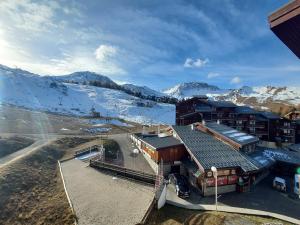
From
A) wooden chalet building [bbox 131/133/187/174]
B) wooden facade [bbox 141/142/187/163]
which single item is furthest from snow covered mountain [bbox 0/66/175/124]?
wooden facade [bbox 141/142/187/163]

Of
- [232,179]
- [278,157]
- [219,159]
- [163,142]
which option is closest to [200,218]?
[232,179]

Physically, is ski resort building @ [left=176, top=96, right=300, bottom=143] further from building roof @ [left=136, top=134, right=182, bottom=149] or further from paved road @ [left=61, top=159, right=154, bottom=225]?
paved road @ [left=61, top=159, right=154, bottom=225]

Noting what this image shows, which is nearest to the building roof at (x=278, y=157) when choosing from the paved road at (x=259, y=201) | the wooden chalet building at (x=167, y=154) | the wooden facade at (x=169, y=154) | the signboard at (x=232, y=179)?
the paved road at (x=259, y=201)

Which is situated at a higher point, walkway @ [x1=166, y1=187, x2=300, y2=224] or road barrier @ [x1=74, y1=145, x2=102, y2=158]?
road barrier @ [x1=74, y1=145, x2=102, y2=158]

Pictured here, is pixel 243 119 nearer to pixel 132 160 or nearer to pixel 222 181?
pixel 132 160

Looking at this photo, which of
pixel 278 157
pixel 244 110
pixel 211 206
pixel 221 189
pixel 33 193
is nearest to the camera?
pixel 211 206

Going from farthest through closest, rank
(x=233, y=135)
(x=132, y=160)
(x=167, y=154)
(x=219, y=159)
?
(x=132, y=160) < (x=233, y=135) < (x=167, y=154) < (x=219, y=159)

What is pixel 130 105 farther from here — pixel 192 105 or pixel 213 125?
pixel 213 125
